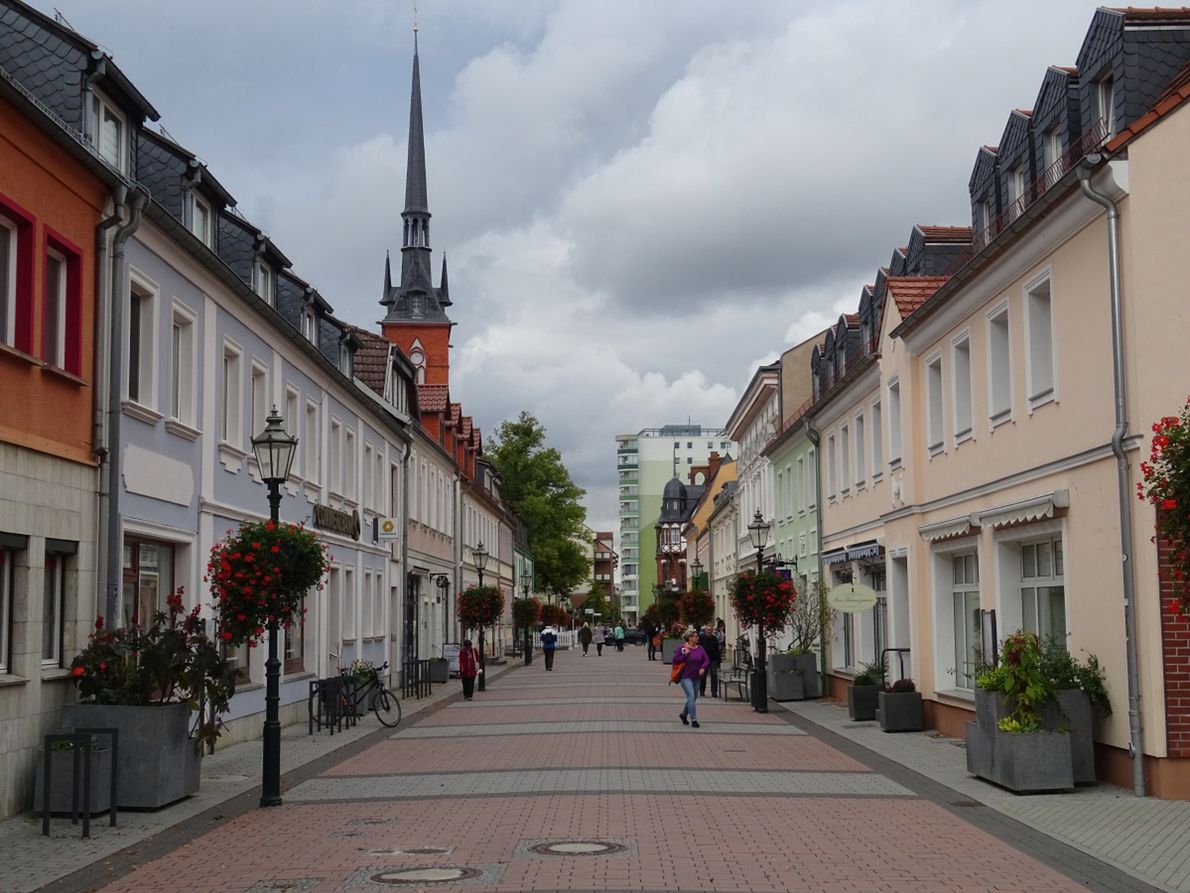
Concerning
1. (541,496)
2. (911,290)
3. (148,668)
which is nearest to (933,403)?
(911,290)

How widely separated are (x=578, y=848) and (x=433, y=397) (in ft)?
135

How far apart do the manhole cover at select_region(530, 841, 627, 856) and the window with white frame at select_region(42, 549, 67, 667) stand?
5.59 metres

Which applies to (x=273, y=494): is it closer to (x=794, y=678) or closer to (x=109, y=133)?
(x=109, y=133)

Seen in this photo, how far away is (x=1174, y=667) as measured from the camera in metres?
13.9

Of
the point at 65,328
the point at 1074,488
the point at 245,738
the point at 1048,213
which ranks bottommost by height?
the point at 245,738

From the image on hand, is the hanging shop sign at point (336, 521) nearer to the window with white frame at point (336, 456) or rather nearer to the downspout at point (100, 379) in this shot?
the window with white frame at point (336, 456)

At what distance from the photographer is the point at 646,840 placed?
458 inches

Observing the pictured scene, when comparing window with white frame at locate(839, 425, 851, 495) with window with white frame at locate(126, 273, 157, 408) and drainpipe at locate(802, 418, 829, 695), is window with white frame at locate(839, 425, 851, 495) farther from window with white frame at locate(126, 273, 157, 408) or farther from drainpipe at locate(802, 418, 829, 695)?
window with white frame at locate(126, 273, 157, 408)

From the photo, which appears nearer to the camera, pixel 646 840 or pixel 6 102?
pixel 646 840

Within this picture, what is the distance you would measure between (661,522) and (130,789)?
412ft

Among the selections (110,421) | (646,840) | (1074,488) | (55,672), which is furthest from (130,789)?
(1074,488)

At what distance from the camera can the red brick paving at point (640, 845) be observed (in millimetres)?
9898

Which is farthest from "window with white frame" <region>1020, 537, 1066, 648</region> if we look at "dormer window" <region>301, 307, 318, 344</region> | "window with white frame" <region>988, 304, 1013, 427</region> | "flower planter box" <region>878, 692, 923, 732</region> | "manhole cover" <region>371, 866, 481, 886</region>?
"dormer window" <region>301, 307, 318, 344</region>

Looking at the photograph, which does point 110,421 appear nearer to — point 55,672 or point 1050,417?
point 55,672
